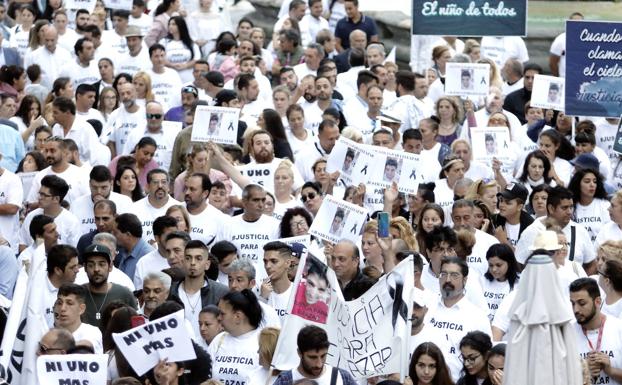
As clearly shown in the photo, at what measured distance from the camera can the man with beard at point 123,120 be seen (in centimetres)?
2120

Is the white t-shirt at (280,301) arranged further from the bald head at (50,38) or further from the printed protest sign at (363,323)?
the bald head at (50,38)

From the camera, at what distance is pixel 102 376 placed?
1280 centimetres

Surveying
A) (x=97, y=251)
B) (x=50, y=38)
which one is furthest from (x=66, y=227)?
(x=50, y=38)

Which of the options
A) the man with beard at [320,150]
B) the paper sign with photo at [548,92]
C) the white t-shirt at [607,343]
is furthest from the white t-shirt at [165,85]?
the white t-shirt at [607,343]

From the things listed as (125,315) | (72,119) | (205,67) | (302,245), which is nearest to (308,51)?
(205,67)

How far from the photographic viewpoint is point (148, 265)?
1641 centimetres

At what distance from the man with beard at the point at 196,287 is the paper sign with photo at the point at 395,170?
273 cm

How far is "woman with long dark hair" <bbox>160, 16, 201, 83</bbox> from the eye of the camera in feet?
81.5

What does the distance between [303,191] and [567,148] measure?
3427mm

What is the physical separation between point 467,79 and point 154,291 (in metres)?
7.55

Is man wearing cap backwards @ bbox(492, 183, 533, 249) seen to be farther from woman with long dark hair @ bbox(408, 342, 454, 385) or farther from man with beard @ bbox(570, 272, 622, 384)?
woman with long dark hair @ bbox(408, 342, 454, 385)

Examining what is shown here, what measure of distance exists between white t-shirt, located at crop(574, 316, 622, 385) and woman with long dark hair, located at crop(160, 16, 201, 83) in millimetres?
11447

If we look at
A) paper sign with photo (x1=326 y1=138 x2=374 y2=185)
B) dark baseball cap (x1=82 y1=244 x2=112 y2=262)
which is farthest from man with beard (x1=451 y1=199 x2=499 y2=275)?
dark baseball cap (x1=82 y1=244 x2=112 y2=262)

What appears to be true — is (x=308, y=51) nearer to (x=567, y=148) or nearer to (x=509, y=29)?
(x=509, y=29)
